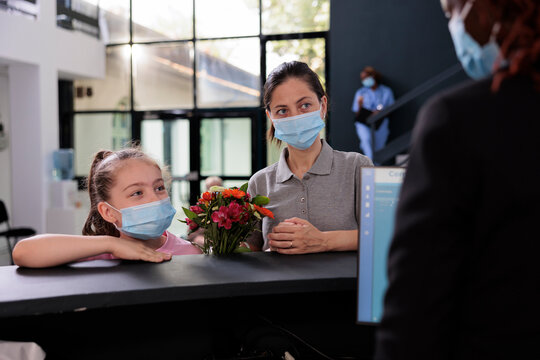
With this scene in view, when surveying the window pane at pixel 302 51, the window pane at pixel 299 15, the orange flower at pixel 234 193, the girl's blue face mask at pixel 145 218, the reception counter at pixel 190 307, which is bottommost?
the reception counter at pixel 190 307

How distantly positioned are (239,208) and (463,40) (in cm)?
77

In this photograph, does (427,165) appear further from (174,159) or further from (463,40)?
(174,159)

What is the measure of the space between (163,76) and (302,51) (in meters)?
2.42

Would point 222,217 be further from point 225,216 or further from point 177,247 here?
point 177,247

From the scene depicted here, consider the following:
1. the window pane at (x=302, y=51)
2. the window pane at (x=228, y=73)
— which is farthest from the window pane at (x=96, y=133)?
the window pane at (x=302, y=51)

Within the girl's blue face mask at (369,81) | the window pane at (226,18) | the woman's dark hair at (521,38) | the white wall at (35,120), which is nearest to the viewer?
the woman's dark hair at (521,38)

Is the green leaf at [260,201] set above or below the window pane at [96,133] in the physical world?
below

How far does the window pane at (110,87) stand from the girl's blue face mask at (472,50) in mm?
7941

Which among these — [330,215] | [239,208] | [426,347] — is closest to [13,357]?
[239,208]

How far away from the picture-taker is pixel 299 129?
1.69 metres

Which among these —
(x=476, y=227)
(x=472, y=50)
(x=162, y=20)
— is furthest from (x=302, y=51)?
(x=476, y=227)

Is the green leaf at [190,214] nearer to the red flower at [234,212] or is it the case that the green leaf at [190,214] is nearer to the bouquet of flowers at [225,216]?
the bouquet of flowers at [225,216]

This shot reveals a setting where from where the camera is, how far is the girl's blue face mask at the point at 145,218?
1471 millimetres

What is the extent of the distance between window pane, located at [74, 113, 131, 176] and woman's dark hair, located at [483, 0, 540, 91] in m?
7.88
